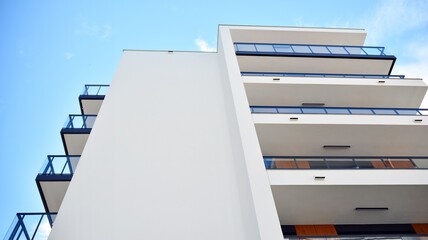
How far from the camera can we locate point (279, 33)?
17391 mm

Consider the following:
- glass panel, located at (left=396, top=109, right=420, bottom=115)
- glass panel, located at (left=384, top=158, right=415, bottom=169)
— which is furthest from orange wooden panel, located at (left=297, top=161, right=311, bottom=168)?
glass panel, located at (left=396, top=109, right=420, bottom=115)

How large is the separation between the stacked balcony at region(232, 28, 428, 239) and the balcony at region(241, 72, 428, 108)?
0.04 metres

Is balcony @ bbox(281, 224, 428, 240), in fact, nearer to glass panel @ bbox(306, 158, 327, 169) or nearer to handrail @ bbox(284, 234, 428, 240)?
handrail @ bbox(284, 234, 428, 240)

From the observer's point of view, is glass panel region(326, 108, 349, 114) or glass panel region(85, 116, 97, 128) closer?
glass panel region(326, 108, 349, 114)

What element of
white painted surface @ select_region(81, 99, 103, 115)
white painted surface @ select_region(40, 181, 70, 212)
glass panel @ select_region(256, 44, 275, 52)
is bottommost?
white painted surface @ select_region(40, 181, 70, 212)

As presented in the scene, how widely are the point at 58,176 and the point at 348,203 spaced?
893 centimetres

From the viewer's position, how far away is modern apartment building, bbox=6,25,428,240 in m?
8.16

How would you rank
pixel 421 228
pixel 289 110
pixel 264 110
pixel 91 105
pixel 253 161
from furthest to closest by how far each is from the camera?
pixel 91 105, pixel 289 110, pixel 264 110, pixel 421 228, pixel 253 161

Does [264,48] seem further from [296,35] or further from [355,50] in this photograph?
[355,50]

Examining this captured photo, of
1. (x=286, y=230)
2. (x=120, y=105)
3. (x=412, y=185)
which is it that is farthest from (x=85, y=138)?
(x=412, y=185)

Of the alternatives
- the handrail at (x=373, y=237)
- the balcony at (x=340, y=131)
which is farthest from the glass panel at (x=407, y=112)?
the handrail at (x=373, y=237)

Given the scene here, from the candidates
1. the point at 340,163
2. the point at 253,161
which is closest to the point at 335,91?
the point at 340,163

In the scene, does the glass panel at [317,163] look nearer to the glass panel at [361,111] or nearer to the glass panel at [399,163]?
the glass panel at [399,163]

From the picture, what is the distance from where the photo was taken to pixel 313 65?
15789 millimetres
